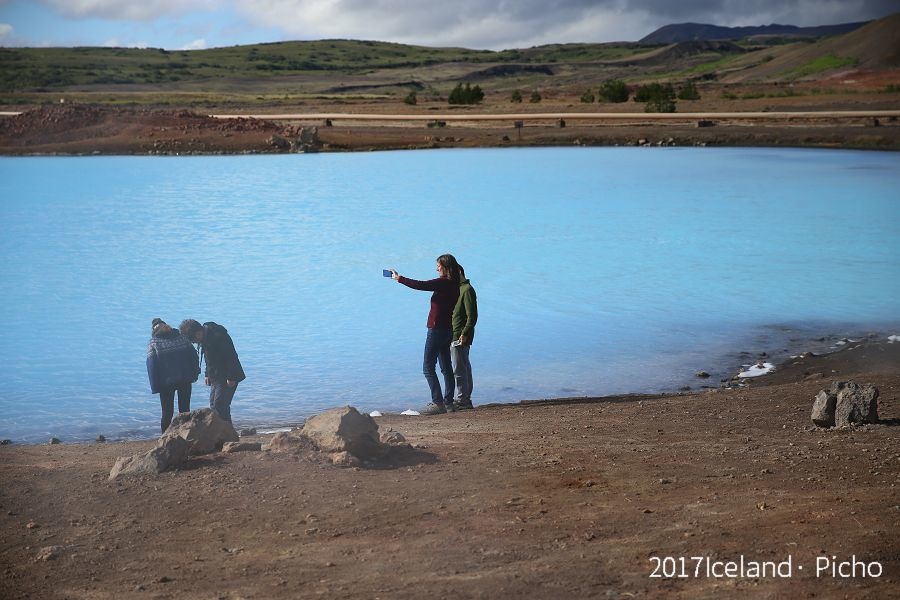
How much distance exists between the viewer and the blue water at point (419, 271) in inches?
449

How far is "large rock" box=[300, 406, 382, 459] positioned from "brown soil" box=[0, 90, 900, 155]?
105ft

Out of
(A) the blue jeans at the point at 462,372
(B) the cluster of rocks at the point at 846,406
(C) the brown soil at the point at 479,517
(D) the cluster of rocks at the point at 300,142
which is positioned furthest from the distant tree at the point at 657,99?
(C) the brown soil at the point at 479,517

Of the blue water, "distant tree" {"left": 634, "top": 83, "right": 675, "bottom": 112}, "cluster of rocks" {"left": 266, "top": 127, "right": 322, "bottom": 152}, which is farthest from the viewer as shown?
"distant tree" {"left": 634, "top": 83, "right": 675, "bottom": 112}

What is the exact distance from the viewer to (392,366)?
475 inches

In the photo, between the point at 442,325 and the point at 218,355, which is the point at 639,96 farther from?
the point at 218,355

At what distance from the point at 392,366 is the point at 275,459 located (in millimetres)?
5143

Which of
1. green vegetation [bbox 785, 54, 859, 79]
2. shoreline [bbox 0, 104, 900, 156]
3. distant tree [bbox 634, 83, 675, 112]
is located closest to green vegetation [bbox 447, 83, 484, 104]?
distant tree [bbox 634, 83, 675, 112]

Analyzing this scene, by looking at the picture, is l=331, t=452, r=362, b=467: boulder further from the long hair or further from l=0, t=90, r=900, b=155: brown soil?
l=0, t=90, r=900, b=155: brown soil

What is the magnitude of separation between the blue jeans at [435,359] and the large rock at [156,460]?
2886mm

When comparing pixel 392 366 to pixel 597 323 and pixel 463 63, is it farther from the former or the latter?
pixel 463 63

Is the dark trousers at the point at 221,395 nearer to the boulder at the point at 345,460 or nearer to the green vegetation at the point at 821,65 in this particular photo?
the boulder at the point at 345,460

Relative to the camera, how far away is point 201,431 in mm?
7066

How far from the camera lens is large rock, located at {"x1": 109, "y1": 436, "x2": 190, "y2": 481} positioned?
6.75 meters

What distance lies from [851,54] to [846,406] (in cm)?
7740
